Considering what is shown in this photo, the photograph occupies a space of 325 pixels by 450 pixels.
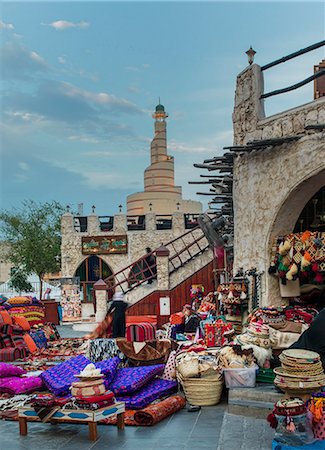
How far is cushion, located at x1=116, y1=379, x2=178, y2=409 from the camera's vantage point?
22.0ft

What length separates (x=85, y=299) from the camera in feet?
86.9

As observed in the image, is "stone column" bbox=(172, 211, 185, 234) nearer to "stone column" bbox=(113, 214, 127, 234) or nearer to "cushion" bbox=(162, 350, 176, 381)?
"stone column" bbox=(113, 214, 127, 234)

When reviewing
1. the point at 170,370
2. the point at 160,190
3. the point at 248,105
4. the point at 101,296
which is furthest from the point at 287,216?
the point at 160,190

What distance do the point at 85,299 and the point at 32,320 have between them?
12584 mm

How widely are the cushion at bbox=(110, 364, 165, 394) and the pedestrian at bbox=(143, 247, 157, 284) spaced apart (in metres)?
10.1

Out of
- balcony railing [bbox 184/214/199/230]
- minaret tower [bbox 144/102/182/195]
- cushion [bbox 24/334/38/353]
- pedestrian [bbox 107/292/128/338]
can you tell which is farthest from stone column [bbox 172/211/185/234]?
pedestrian [bbox 107/292/128/338]

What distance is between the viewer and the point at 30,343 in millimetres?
12258

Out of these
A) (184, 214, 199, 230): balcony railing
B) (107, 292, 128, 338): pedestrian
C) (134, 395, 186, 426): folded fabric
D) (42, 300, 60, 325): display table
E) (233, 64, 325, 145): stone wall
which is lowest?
(42, 300, 60, 325): display table

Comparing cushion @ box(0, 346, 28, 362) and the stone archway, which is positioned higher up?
the stone archway

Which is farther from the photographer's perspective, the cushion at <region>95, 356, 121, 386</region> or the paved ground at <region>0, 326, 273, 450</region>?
the cushion at <region>95, 356, 121, 386</region>

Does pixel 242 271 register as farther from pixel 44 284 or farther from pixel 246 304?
pixel 44 284

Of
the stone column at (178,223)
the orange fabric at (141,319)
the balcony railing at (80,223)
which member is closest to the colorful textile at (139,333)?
the orange fabric at (141,319)

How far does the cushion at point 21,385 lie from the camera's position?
7645mm

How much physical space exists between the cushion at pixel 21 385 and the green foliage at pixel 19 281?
2236 centimetres
